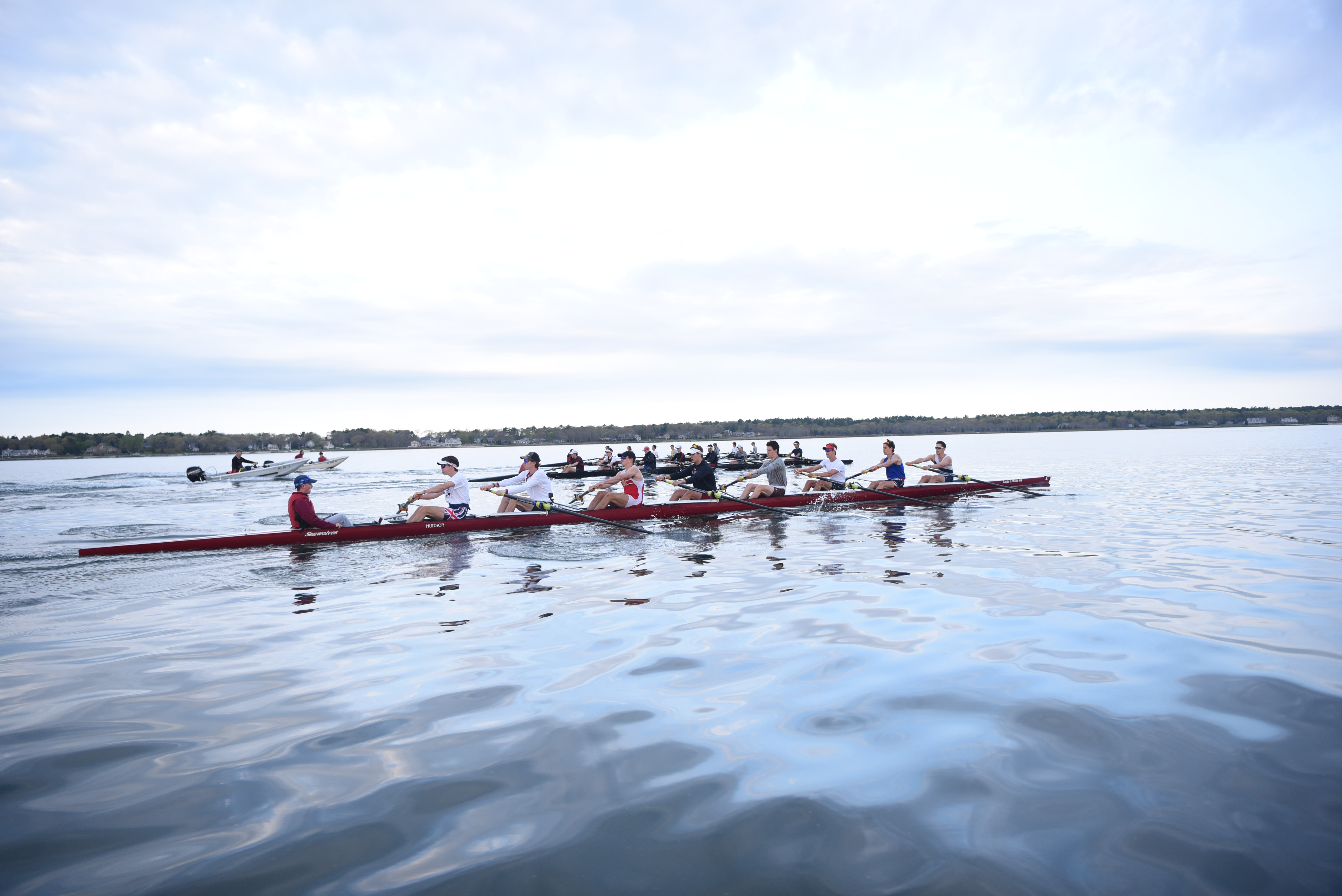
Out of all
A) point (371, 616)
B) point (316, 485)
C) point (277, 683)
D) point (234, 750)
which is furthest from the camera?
point (316, 485)

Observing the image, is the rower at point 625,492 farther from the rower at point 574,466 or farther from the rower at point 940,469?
the rower at point 574,466

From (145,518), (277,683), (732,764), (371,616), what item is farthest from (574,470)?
(732,764)

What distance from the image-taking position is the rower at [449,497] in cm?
1399

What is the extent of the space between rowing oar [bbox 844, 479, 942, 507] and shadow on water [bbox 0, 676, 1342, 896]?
1344 cm

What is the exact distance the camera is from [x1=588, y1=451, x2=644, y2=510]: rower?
15.8 metres

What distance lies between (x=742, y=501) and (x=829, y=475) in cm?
335

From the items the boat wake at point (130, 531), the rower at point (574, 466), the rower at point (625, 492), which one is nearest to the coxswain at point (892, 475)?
the rower at point (625, 492)

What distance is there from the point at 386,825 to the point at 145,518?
22.0 meters

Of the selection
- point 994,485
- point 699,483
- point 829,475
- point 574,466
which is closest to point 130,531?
point 699,483

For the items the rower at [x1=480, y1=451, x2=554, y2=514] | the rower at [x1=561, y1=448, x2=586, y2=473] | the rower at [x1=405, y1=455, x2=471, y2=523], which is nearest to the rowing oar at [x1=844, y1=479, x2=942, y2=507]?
the rower at [x1=480, y1=451, x2=554, y2=514]

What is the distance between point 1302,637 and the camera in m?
6.05

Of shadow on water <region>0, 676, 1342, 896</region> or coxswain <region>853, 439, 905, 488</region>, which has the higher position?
coxswain <region>853, 439, 905, 488</region>

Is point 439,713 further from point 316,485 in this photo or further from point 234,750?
point 316,485

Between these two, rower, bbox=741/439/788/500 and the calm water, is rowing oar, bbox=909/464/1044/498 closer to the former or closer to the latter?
rower, bbox=741/439/788/500
